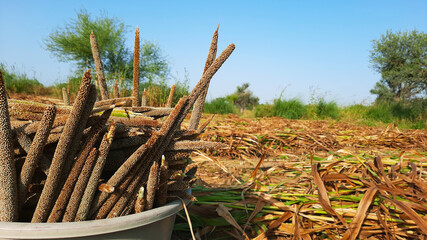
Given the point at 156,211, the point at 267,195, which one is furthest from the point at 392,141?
the point at 156,211

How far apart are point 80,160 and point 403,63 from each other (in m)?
22.8

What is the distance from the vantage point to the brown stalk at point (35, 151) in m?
0.68

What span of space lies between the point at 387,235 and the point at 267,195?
0.66 meters

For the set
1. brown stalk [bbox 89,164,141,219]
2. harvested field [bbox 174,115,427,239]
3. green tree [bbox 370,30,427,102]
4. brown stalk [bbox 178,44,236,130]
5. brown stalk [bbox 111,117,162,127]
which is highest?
green tree [bbox 370,30,427,102]

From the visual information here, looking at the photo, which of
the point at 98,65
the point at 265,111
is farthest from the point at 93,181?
the point at 265,111

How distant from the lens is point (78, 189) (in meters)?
0.75

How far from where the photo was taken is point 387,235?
4.75 feet

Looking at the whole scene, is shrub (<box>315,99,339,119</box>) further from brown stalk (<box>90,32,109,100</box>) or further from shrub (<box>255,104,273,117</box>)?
brown stalk (<box>90,32,109,100</box>)

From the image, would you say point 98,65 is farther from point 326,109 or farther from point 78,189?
point 326,109

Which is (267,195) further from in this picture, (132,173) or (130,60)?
(130,60)

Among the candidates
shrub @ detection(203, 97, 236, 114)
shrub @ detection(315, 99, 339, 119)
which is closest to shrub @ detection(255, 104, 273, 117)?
shrub @ detection(203, 97, 236, 114)

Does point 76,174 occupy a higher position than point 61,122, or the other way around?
point 61,122

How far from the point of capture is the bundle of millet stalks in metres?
0.70

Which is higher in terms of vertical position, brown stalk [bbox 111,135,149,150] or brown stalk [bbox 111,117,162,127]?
brown stalk [bbox 111,117,162,127]
